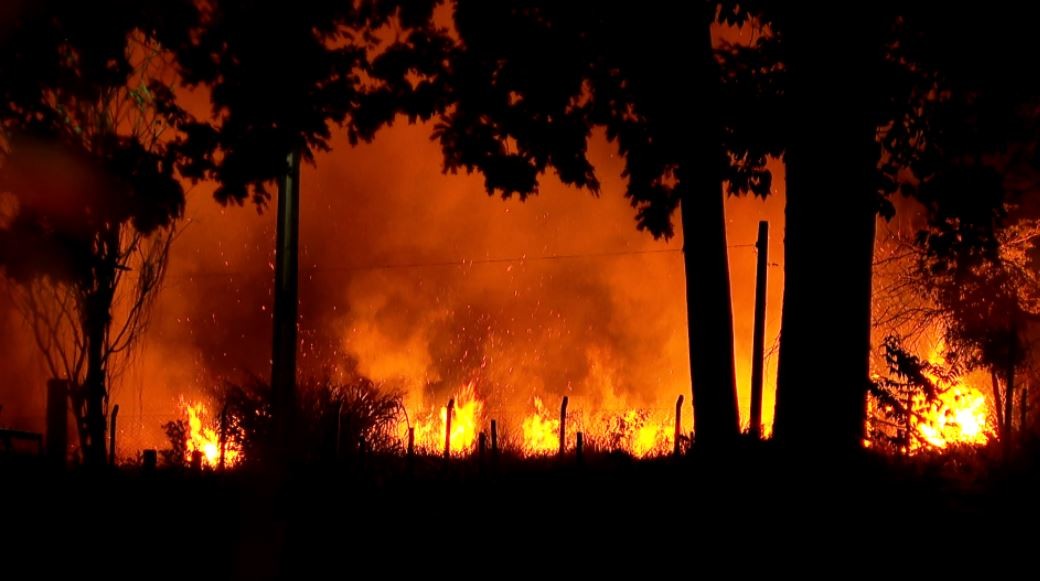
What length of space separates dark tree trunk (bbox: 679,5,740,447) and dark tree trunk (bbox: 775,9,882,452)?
52.0 inches

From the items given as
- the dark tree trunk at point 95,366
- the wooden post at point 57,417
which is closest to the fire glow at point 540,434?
the dark tree trunk at point 95,366

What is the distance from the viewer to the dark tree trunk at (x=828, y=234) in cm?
874

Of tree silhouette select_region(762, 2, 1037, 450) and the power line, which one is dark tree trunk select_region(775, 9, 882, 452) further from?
the power line

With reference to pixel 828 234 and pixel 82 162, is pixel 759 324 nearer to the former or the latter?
pixel 828 234

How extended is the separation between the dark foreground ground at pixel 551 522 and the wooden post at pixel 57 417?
97 cm

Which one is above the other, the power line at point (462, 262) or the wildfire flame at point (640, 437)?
the power line at point (462, 262)

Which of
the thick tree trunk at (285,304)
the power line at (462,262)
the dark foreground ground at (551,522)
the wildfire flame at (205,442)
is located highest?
the power line at (462,262)

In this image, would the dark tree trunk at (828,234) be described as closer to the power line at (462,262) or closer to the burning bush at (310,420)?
the burning bush at (310,420)

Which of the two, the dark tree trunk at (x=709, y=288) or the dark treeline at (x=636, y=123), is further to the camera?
the dark tree trunk at (x=709, y=288)

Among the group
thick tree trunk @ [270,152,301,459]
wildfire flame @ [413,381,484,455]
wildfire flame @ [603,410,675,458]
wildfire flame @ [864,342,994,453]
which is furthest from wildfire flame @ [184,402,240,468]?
wildfire flame @ [864,342,994,453]

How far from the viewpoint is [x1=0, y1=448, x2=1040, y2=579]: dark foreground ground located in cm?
699

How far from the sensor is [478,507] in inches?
356

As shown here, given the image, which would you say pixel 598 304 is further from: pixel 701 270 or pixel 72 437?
pixel 701 270

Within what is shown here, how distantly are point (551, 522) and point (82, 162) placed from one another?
19.2 ft
